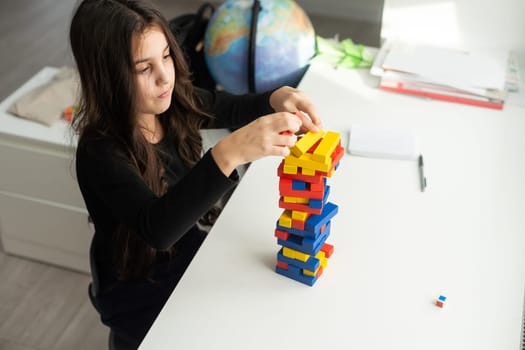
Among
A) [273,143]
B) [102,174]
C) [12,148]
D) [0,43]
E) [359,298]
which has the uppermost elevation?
[273,143]

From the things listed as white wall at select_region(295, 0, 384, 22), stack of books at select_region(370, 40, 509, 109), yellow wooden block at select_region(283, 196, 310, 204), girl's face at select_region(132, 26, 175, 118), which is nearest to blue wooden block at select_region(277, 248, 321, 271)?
yellow wooden block at select_region(283, 196, 310, 204)

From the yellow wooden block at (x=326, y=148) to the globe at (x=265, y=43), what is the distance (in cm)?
85

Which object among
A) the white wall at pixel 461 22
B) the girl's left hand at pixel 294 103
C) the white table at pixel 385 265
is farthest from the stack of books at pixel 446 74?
the girl's left hand at pixel 294 103

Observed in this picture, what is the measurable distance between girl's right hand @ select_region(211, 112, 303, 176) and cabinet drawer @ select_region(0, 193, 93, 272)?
0.97 metres

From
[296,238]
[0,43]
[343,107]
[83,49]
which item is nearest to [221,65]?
[343,107]

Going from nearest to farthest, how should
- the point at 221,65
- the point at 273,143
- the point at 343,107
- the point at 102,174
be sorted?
the point at 273,143 < the point at 102,174 < the point at 343,107 < the point at 221,65

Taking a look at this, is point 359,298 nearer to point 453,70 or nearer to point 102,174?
point 102,174

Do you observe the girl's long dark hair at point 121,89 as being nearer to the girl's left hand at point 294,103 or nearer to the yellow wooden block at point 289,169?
the girl's left hand at point 294,103

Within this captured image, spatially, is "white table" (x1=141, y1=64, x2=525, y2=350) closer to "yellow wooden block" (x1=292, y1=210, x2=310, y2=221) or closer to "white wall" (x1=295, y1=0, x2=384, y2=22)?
"yellow wooden block" (x1=292, y1=210, x2=310, y2=221)

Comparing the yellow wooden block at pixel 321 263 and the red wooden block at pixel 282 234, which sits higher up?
the red wooden block at pixel 282 234

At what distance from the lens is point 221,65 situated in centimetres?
199

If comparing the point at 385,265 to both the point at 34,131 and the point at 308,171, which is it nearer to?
the point at 308,171

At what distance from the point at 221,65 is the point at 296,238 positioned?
39.0 inches

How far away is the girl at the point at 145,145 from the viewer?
3.51ft
